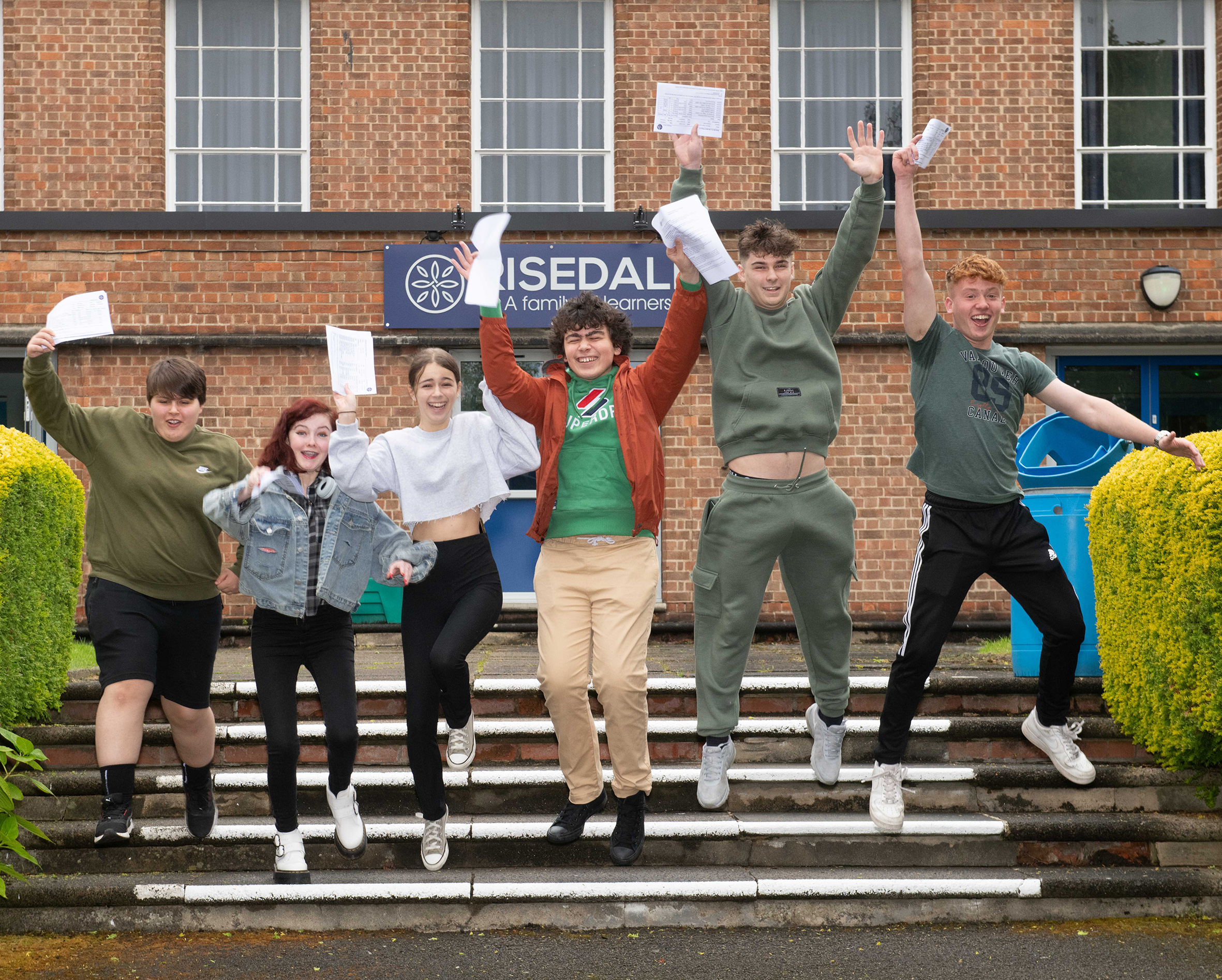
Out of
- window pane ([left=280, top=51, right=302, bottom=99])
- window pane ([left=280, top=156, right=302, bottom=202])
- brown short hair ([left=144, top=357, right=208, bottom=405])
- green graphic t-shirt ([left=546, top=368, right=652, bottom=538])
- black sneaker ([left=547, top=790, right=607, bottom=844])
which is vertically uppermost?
window pane ([left=280, top=51, right=302, bottom=99])

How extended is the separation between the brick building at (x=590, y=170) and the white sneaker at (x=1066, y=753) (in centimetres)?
413

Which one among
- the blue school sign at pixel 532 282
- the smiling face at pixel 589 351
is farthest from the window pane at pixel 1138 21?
the smiling face at pixel 589 351

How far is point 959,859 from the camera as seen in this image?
5.10 metres

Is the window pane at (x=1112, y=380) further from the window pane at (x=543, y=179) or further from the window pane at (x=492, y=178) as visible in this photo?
the window pane at (x=492, y=178)

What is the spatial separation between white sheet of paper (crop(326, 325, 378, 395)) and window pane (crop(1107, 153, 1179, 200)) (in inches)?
307

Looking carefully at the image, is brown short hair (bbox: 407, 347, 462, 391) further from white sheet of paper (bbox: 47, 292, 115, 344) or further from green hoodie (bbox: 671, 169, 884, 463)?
white sheet of paper (bbox: 47, 292, 115, 344)

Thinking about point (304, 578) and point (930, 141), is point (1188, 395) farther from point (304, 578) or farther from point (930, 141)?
point (304, 578)

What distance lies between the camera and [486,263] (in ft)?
14.3

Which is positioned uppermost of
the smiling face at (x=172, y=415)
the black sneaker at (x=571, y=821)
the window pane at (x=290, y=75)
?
the window pane at (x=290, y=75)

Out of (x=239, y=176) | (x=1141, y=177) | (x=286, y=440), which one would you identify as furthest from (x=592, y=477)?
(x=1141, y=177)

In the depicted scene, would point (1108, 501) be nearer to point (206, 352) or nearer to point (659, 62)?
point (659, 62)

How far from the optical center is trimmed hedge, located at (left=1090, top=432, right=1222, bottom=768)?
16.3 ft

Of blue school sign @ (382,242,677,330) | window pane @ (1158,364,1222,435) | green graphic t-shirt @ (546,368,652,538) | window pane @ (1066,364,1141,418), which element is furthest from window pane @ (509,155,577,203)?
green graphic t-shirt @ (546,368,652,538)

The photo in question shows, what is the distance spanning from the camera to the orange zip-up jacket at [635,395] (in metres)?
4.48
